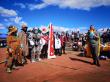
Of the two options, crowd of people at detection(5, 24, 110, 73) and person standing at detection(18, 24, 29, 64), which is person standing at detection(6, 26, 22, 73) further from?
person standing at detection(18, 24, 29, 64)

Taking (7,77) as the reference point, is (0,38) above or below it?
above

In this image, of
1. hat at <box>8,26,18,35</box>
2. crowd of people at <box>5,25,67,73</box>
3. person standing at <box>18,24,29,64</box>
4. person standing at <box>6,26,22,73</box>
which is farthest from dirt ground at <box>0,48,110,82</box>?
hat at <box>8,26,18,35</box>

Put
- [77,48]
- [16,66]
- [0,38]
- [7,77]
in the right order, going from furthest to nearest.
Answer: [0,38] → [77,48] → [16,66] → [7,77]

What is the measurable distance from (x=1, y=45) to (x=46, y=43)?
50.7ft

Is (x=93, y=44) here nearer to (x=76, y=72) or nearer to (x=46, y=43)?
(x=76, y=72)

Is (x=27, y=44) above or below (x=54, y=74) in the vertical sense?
above

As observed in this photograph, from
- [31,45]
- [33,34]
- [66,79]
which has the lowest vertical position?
[66,79]

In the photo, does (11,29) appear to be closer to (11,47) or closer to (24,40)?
(11,47)

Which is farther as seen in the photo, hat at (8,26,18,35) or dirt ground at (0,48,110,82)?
hat at (8,26,18,35)

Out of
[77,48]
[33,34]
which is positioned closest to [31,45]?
[33,34]

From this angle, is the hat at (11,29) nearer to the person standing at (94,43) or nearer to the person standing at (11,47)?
the person standing at (11,47)

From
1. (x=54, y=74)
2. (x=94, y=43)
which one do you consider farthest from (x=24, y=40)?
(x=94, y=43)

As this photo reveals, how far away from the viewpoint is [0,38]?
25312 mm

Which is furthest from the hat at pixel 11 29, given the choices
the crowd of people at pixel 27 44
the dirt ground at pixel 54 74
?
the dirt ground at pixel 54 74
